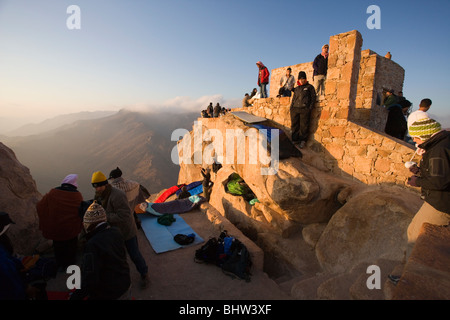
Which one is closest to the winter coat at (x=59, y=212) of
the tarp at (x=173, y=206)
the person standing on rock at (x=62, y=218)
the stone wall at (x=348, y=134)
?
the person standing on rock at (x=62, y=218)

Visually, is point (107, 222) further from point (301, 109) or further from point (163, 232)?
point (301, 109)

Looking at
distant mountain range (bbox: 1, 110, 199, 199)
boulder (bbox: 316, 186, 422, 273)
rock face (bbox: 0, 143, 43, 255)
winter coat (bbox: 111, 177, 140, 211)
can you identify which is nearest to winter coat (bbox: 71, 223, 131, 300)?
winter coat (bbox: 111, 177, 140, 211)

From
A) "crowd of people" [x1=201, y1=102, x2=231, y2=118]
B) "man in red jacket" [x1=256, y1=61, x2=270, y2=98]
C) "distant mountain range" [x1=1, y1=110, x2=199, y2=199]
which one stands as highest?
"man in red jacket" [x1=256, y1=61, x2=270, y2=98]

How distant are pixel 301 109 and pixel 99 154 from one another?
58.6 metres

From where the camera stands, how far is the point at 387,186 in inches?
192

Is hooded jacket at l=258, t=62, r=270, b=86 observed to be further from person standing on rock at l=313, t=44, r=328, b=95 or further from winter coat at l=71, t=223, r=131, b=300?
winter coat at l=71, t=223, r=131, b=300

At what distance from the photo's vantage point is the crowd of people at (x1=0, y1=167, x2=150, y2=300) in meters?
2.14

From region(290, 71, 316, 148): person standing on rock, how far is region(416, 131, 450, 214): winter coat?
13.2 feet

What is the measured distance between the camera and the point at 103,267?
7.49ft

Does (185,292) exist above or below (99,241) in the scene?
below

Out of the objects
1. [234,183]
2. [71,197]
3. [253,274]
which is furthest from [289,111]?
[71,197]

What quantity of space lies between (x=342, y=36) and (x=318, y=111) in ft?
6.84

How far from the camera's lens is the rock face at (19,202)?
425 centimetres
